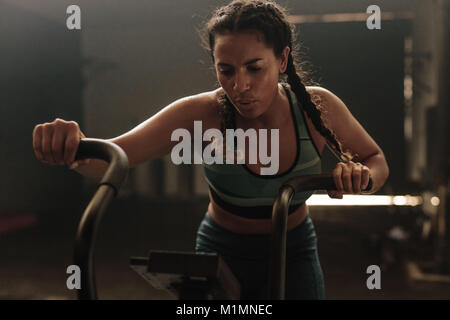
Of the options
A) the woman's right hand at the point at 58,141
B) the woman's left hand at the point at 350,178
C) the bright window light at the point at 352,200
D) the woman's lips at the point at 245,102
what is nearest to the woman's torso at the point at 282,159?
the woman's lips at the point at 245,102

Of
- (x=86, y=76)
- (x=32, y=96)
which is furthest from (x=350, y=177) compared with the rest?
(x=32, y=96)

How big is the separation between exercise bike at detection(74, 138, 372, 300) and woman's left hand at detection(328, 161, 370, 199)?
0.4 inches

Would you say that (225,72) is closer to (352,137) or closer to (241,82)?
(241,82)

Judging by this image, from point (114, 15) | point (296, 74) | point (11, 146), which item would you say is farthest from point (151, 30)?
point (296, 74)

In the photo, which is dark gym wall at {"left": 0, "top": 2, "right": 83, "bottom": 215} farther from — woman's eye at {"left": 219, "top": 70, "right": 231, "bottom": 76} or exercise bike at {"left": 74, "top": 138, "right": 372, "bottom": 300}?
exercise bike at {"left": 74, "top": 138, "right": 372, "bottom": 300}

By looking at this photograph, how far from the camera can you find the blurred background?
296 cm

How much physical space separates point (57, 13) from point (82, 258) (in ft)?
16.0

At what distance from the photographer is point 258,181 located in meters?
0.96

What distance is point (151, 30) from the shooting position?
380 cm

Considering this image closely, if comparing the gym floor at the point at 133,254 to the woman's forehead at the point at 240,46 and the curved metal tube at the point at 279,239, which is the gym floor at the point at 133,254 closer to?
the woman's forehead at the point at 240,46

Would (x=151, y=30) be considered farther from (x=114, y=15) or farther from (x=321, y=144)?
(x=321, y=144)

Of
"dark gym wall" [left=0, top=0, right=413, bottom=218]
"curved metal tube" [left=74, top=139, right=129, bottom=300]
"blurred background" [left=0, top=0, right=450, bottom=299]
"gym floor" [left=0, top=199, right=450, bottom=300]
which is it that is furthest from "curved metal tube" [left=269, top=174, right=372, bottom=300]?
"dark gym wall" [left=0, top=0, right=413, bottom=218]

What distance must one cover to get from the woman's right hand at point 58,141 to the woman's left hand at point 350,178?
377 millimetres

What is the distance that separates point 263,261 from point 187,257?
440mm
